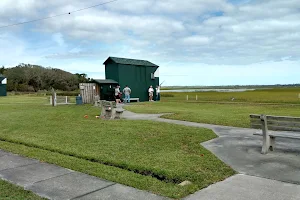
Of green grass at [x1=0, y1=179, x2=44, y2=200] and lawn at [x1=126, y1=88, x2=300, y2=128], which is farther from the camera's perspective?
lawn at [x1=126, y1=88, x2=300, y2=128]

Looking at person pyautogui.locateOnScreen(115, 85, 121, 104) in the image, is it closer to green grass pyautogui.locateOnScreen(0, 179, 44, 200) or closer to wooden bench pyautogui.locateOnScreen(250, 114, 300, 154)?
wooden bench pyautogui.locateOnScreen(250, 114, 300, 154)

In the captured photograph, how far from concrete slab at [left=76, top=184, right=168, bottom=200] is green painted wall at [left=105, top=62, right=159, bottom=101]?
25022mm

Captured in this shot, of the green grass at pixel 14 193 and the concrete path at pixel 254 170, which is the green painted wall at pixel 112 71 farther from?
the green grass at pixel 14 193

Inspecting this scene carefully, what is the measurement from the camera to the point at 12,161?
6762 mm

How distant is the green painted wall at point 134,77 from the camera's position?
97.6 ft

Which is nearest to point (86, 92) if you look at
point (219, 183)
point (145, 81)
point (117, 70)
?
point (117, 70)

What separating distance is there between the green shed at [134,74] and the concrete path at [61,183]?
23.5 meters

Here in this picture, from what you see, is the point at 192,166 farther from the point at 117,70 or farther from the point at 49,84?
the point at 49,84

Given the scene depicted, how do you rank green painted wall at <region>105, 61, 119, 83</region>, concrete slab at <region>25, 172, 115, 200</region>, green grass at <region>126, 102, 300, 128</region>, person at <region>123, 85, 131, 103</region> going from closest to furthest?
1. concrete slab at <region>25, 172, 115, 200</region>
2. green grass at <region>126, 102, 300, 128</region>
3. person at <region>123, 85, 131, 103</region>
4. green painted wall at <region>105, 61, 119, 83</region>

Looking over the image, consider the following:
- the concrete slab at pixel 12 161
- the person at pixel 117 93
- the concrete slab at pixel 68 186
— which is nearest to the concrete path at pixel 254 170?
the concrete slab at pixel 68 186

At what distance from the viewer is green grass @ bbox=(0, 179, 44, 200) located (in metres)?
4.49

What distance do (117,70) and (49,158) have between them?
2299 centimetres

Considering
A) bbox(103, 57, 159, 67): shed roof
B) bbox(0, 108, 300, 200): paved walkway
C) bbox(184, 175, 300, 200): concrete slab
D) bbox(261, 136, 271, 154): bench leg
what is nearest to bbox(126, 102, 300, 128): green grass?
bbox(261, 136, 271, 154): bench leg

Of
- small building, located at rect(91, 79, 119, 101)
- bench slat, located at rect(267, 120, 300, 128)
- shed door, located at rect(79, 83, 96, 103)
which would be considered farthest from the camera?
small building, located at rect(91, 79, 119, 101)
